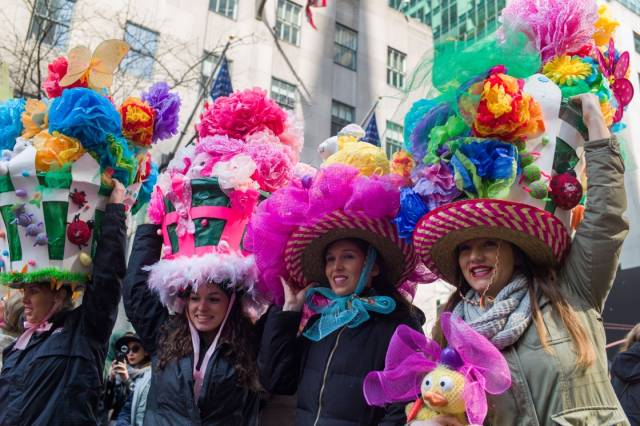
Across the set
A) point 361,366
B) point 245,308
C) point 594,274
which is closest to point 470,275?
point 594,274

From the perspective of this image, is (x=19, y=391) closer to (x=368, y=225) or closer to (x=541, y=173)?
(x=368, y=225)

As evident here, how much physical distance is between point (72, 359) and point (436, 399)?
2.14 m

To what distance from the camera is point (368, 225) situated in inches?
115

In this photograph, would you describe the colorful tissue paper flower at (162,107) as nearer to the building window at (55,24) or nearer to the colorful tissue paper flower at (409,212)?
the colorful tissue paper flower at (409,212)

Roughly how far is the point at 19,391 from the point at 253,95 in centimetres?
218

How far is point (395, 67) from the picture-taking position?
1748 centimetres

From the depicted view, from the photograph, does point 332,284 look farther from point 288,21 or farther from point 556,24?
point 288,21

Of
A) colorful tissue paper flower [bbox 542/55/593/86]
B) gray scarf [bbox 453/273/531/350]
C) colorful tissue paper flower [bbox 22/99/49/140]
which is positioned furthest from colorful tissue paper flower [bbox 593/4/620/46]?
colorful tissue paper flower [bbox 22/99/49/140]

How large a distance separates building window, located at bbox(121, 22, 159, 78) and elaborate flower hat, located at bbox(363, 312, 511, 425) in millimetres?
8002

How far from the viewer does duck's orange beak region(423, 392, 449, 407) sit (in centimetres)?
207

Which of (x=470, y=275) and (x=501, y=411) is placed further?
(x=470, y=275)

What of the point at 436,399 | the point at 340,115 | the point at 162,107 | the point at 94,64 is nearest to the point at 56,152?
the point at 94,64

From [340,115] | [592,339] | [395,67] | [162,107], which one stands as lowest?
[592,339]

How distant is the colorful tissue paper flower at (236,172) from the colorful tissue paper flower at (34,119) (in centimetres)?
121
